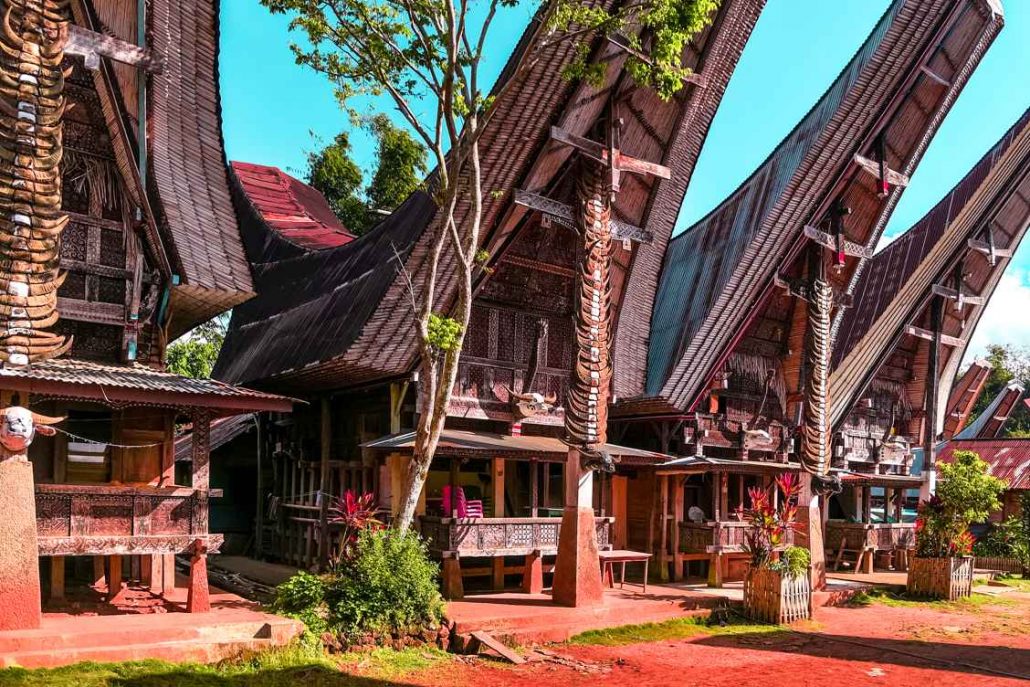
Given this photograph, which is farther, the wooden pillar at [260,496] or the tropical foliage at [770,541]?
the wooden pillar at [260,496]

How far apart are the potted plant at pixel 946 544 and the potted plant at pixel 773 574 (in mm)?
4449

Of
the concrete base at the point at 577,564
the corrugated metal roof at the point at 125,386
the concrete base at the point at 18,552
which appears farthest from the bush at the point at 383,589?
the concrete base at the point at 18,552

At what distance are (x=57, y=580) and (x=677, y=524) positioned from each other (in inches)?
458

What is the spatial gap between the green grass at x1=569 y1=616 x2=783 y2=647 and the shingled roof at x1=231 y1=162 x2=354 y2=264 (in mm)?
12920

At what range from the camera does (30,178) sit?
1088cm

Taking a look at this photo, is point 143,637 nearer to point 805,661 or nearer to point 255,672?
point 255,672

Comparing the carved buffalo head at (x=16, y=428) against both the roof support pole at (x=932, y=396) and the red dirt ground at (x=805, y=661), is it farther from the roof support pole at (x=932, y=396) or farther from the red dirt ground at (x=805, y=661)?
the roof support pole at (x=932, y=396)

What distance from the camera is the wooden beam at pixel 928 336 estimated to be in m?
24.6

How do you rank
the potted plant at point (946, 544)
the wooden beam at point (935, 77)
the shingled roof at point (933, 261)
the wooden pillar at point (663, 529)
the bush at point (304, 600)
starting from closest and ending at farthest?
1. the bush at point (304, 600)
2. the potted plant at point (946, 544)
3. the wooden beam at point (935, 77)
4. the wooden pillar at point (663, 529)
5. the shingled roof at point (933, 261)

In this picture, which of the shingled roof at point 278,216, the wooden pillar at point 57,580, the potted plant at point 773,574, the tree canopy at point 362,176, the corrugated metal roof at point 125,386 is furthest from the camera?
the tree canopy at point 362,176

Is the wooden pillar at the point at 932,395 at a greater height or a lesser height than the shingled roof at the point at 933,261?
lesser

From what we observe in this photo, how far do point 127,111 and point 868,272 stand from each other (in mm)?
19753

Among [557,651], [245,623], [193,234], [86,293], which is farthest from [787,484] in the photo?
[86,293]

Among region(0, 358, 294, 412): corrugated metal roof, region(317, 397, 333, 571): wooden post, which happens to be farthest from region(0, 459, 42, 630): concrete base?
region(317, 397, 333, 571): wooden post
